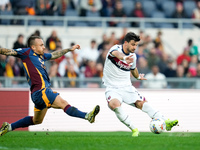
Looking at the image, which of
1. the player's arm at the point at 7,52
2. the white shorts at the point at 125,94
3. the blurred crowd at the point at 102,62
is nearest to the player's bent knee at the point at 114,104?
the white shorts at the point at 125,94

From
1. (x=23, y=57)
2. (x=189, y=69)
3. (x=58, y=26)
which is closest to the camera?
(x=23, y=57)

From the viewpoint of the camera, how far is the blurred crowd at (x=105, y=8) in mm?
19984

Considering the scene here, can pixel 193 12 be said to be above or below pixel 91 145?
above

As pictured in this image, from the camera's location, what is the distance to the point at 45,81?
35.3 feet

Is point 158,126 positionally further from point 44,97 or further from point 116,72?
point 44,97

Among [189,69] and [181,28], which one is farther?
[181,28]

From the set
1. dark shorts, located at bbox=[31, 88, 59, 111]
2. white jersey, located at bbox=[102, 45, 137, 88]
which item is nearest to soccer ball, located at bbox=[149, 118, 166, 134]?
white jersey, located at bbox=[102, 45, 137, 88]

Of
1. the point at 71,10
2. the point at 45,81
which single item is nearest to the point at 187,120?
the point at 45,81

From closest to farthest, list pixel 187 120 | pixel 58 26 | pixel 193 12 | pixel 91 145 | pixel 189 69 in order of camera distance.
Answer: pixel 91 145
pixel 187 120
pixel 189 69
pixel 58 26
pixel 193 12

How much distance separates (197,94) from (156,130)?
4.31m

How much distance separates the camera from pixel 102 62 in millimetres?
17266

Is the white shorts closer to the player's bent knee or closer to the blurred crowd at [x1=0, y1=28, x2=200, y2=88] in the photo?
the player's bent knee

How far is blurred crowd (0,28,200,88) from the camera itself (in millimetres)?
16391

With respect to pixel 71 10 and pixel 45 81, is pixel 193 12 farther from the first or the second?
Result: pixel 45 81
